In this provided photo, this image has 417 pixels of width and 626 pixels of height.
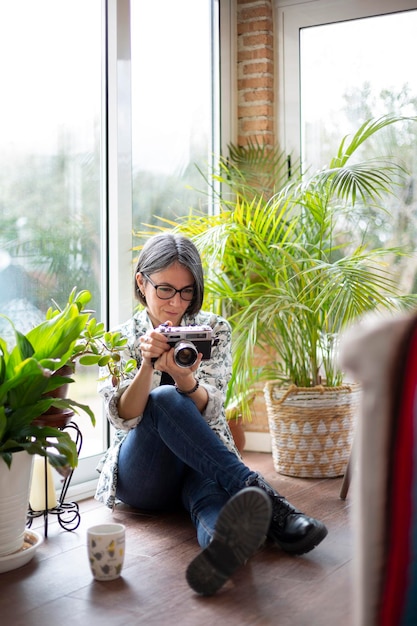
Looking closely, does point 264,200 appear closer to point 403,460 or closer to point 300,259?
point 300,259

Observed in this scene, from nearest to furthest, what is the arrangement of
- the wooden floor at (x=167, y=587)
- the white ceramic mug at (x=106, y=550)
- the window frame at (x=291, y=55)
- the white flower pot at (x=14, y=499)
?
the wooden floor at (x=167, y=587) → the white ceramic mug at (x=106, y=550) → the white flower pot at (x=14, y=499) → the window frame at (x=291, y=55)

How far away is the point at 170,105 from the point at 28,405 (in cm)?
186

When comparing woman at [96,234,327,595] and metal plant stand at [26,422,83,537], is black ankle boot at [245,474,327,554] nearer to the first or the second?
woman at [96,234,327,595]

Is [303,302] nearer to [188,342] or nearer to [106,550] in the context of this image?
[188,342]

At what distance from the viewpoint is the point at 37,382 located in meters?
2.07

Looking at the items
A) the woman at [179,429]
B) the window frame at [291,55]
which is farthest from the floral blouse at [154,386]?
the window frame at [291,55]

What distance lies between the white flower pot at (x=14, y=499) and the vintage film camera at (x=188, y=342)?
50 cm

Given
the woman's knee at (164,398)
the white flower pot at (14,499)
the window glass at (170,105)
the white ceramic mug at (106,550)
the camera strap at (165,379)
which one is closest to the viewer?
the white ceramic mug at (106,550)

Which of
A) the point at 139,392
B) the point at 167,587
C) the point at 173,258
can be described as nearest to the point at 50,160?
the point at 173,258

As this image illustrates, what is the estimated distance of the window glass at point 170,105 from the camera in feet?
10.7

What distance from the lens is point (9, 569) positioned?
2.09 meters

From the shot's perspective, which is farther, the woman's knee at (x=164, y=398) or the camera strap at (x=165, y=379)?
the camera strap at (x=165, y=379)

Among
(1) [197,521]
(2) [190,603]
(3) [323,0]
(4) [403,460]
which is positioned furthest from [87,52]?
(4) [403,460]

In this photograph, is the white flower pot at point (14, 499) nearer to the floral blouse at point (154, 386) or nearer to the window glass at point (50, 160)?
the floral blouse at point (154, 386)
